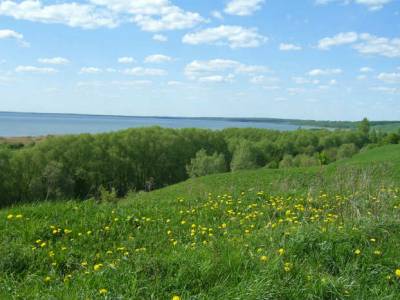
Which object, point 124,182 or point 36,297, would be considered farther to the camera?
point 124,182

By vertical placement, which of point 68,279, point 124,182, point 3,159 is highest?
point 68,279

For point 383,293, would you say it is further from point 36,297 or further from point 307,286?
point 36,297

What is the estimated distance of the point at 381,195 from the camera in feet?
24.7

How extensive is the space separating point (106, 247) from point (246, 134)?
78.0 m

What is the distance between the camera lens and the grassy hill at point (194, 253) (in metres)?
3.63

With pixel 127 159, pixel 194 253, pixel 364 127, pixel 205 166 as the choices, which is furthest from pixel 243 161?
pixel 194 253

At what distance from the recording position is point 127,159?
5216cm

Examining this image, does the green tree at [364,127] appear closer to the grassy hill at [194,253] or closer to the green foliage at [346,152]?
the green foliage at [346,152]

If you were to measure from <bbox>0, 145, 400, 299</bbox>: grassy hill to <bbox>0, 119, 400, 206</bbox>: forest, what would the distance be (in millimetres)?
26126

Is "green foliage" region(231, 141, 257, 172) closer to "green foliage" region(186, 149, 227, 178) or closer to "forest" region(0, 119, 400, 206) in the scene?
"forest" region(0, 119, 400, 206)

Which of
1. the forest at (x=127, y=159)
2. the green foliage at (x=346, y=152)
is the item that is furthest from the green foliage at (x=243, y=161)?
the green foliage at (x=346, y=152)

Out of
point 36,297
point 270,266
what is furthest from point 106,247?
point 270,266

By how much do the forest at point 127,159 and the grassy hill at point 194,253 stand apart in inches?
1029

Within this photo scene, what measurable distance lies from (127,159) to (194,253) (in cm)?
4865
